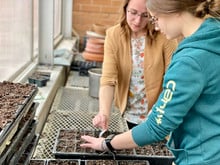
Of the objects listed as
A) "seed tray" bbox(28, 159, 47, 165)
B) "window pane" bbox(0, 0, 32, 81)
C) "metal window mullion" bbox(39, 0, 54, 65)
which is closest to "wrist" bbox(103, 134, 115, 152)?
"seed tray" bbox(28, 159, 47, 165)

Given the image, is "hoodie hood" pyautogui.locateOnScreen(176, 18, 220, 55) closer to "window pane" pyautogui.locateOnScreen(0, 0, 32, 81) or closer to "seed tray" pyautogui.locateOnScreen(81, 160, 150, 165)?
"seed tray" pyautogui.locateOnScreen(81, 160, 150, 165)

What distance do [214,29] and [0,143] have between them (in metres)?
0.59

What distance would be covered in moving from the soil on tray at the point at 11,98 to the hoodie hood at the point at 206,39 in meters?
0.51

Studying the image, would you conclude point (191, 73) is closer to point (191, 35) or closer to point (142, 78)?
point (191, 35)

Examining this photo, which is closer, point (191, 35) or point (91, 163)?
point (191, 35)

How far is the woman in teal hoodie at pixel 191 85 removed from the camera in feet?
2.60

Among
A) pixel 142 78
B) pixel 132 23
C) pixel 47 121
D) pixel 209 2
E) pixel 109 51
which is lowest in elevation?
pixel 47 121

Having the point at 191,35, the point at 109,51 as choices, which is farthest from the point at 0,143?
the point at 109,51

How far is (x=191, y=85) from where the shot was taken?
791 millimetres

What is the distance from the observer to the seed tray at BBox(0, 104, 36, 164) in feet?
2.82

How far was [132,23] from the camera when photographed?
1406mm

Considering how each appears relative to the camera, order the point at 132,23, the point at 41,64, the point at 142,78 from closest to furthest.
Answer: the point at 132,23, the point at 142,78, the point at 41,64

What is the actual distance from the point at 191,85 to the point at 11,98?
0.58 meters

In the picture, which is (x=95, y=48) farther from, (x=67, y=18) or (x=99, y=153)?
(x=99, y=153)
